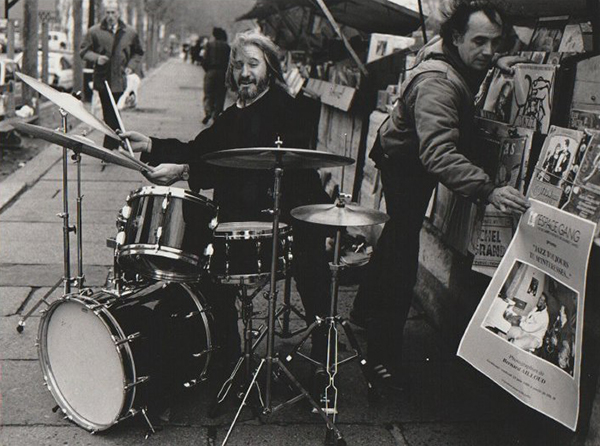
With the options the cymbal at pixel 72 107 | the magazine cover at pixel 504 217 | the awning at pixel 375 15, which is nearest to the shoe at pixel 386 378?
the magazine cover at pixel 504 217

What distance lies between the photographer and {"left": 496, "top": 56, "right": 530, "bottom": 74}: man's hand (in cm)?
342

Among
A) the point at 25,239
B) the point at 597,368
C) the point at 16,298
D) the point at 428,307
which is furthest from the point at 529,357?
the point at 25,239

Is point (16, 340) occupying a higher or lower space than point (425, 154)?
lower

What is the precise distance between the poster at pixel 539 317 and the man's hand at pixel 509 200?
5cm

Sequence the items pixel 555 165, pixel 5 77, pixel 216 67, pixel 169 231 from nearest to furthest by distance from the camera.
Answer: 1. pixel 555 165
2. pixel 169 231
3. pixel 5 77
4. pixel 216 67

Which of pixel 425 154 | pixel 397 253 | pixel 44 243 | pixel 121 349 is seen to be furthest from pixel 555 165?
pixel 44 243

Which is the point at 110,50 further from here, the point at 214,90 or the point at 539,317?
the point at 539,317

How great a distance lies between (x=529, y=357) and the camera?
259cm

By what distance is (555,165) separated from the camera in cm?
273

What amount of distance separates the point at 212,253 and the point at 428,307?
212cm

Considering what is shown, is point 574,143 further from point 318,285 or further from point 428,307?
point 428,307

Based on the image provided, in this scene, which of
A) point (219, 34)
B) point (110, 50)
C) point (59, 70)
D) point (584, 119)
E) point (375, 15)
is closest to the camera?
point (584, 119)

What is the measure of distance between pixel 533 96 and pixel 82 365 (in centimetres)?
234

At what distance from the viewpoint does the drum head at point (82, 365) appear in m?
3.04
